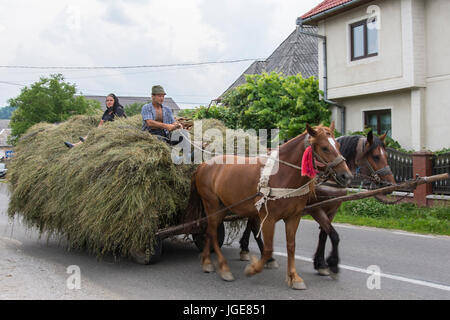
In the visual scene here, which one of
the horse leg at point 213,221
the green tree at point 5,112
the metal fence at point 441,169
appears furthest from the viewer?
the green tree at point 5,112

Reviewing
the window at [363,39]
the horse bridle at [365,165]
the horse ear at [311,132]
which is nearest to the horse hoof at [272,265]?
the horse bridle at [365,165]

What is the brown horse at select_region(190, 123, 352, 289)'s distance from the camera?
4680mm

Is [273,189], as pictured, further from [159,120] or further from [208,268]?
[159,120]

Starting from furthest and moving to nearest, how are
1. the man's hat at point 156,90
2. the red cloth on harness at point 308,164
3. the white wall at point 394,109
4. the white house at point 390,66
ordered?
the white wall at point 394,109, the white house at point 390,66, the man's hat at point 156,90, the red cloth on harness at point 308,164

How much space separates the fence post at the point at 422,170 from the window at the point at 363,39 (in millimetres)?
4102

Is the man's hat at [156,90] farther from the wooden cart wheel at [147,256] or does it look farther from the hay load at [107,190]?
the wooden cart wheel at [147,256]

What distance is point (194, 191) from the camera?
6.16 meters

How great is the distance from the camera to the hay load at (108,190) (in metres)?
5.50

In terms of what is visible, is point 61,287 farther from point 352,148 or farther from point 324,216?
point 352,148

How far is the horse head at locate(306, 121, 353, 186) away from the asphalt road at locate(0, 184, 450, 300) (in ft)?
4.39

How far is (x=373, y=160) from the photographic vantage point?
5945 mm

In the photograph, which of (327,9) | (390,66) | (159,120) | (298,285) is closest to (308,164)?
(298,285)
